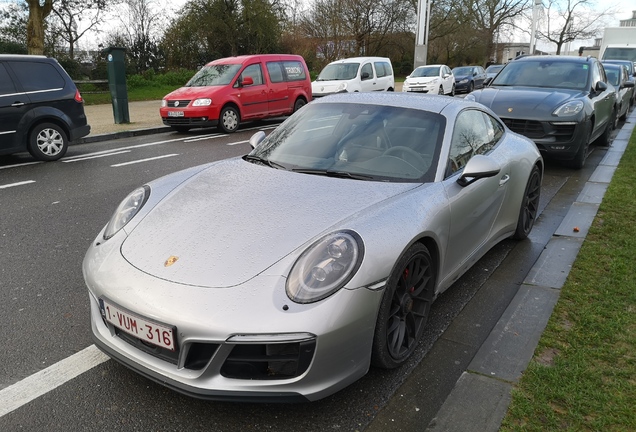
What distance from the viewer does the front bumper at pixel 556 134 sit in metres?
7.46

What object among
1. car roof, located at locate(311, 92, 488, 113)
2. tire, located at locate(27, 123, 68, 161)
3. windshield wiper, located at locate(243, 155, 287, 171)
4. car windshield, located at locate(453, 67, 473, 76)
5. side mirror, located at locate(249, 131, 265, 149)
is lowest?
tire, located at locate(27, 123, 68, 161)

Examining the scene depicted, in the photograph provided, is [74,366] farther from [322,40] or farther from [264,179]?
[322,40]

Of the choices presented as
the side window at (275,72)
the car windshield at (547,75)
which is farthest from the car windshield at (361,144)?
the side window at (275,72)

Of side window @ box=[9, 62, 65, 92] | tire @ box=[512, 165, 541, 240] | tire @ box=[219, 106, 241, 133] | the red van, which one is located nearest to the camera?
tire @ box=[512, 165, 541, 240]

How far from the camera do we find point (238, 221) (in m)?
2.62

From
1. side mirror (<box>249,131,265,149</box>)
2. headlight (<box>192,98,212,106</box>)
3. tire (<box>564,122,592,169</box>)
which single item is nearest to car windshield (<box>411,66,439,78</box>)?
headlight (<box>192,98,212,106</box>)

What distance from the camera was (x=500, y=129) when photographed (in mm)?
4516

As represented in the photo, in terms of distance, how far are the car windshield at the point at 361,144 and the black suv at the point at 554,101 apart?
4.76 meters

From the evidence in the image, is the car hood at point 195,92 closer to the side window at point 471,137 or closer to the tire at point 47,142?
the tire at point 47,142

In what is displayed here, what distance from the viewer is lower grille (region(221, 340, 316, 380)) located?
2105 millimetres

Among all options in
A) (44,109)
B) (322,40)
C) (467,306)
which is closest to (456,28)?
(322,40)

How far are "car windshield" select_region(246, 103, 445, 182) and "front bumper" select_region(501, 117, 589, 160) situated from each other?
4727 millimetres

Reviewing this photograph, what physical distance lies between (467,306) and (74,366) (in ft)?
8.17

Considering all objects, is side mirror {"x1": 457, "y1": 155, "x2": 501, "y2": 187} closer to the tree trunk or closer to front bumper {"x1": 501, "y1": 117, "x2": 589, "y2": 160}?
front bumper {"x1": 501, "y1": 117, "x2": 589, "y2": 160}
